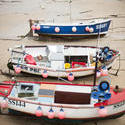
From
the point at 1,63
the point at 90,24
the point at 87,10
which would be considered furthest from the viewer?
the point at 87,10

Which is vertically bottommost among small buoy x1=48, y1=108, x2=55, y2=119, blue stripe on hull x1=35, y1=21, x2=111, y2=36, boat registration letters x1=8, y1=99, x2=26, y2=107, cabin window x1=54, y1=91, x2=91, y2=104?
small buoy x1=48, y1=108, x2=55, y2=119

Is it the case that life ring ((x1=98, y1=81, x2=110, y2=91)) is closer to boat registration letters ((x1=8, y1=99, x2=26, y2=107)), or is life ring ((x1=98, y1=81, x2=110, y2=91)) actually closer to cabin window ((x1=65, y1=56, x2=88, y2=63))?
boat registration letters ((x1=8, y1=99, x2=26, y2=107))

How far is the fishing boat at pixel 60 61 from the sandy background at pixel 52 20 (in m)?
0.94

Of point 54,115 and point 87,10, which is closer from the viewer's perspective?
point 54,115

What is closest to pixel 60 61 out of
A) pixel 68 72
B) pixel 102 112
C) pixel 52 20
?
pixel 68 72

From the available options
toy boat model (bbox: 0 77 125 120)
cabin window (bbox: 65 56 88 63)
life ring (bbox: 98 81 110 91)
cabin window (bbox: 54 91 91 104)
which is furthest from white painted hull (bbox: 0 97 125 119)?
cabin window (bbox: 65 56 88 63)

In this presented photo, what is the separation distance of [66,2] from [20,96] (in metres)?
19.9

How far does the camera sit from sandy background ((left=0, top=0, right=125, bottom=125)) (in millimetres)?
11844

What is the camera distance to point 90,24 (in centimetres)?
1557

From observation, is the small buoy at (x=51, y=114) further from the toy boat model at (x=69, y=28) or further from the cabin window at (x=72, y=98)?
the toy boat model at (x=69, y=28)

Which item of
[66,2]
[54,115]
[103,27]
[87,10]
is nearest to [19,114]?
[54,115]

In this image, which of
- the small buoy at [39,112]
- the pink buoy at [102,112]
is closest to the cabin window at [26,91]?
the small buoy at [39,112]

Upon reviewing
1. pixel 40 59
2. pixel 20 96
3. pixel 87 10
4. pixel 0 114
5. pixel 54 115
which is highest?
pixel 87 10

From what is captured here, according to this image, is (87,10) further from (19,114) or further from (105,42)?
(19,114)
